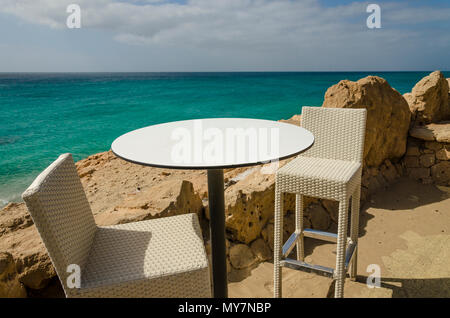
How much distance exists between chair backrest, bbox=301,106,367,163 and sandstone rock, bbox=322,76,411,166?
4.52 feet

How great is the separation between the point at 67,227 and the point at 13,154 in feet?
45.3

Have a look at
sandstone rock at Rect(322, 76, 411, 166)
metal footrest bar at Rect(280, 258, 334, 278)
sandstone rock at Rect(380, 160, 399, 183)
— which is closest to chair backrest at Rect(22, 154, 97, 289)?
metal footrest bar at Rect(280, 258, 334, 278)

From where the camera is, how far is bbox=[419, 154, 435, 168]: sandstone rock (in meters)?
3.82

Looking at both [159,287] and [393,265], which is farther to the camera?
[393,265]

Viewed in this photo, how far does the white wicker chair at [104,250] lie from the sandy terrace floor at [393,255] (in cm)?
91

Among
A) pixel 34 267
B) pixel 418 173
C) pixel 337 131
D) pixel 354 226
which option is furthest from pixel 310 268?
pixel 418 173

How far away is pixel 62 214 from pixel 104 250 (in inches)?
11.5

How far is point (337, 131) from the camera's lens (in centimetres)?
218

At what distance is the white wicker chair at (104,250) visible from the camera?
113cm

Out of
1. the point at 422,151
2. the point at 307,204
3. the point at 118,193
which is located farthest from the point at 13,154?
the point at 422,151

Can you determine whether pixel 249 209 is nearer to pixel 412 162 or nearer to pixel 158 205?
pixel 158 205

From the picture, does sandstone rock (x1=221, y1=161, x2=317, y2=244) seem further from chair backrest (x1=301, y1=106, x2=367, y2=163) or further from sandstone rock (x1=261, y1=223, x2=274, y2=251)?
chair backrest (x1=301, y1=106, x2=367, y2=163)

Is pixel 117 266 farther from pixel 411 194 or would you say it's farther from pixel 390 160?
pixel 390 160
